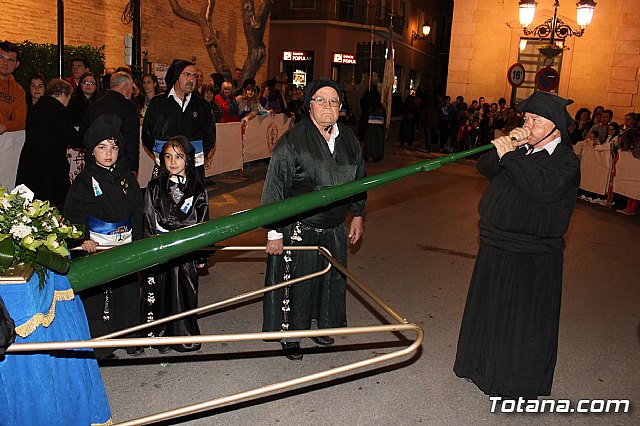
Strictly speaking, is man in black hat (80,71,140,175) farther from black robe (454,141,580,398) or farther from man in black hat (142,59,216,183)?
black robe (454,141,580,398)

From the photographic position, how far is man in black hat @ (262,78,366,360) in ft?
14.7

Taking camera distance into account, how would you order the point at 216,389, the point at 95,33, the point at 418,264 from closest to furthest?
the point at 216,389
the point at 418,264
the point at 95,33

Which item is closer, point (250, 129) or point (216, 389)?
point (216, 389)

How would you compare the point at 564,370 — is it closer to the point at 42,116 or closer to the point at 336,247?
the point at 336,247

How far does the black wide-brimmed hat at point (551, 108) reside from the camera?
371 centimetres

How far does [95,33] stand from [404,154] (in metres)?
10.9

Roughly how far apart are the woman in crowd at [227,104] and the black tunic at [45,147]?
6753 millimetres

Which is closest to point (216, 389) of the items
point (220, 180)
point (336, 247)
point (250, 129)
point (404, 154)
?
point (336, 247)

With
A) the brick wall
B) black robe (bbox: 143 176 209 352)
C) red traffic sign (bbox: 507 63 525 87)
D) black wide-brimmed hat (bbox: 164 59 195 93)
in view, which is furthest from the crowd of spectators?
the brick wall

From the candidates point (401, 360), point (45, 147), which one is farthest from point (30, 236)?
point (45, 147)

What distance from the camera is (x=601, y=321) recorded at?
6.06m

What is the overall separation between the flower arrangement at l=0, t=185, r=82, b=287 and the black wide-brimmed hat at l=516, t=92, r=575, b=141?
2.70 meters

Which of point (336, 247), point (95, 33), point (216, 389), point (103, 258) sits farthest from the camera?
point (95, 33)

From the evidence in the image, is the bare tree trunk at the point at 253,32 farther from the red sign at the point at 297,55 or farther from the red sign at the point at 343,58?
the red sign at the point at 297,55
